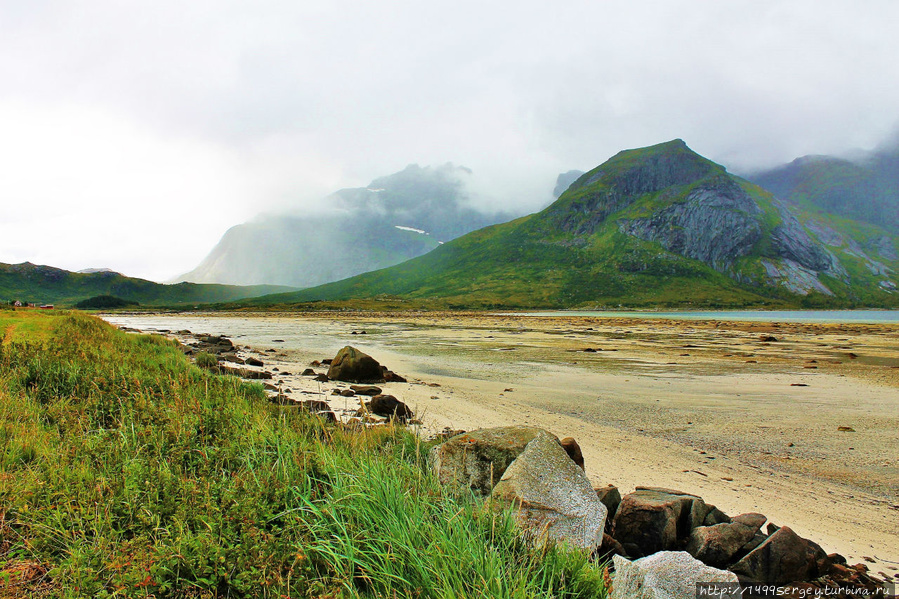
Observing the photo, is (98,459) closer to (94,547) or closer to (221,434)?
(221,434)

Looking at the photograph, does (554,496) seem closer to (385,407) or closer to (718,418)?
(385,407)

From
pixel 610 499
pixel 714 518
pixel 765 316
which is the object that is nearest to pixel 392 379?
pixel 610 499

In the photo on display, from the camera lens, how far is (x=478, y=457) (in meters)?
6.29

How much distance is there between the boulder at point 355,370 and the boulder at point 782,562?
1596 cm

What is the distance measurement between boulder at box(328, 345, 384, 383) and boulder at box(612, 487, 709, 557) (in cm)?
1465

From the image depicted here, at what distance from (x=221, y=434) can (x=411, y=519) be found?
4.12 meters

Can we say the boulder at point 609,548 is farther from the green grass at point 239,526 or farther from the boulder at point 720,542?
the green grass at point 239,526

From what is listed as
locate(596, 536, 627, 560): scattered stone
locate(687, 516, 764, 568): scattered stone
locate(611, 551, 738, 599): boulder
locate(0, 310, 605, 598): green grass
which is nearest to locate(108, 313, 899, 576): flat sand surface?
locate(687, 516, 764, 568): scattered stone

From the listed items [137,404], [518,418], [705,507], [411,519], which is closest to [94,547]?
[411,519]

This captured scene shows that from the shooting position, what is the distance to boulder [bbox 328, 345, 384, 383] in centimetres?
1920

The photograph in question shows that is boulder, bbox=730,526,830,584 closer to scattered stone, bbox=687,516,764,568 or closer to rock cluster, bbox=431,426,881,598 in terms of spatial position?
rock cluster, bbox=431,426,881,598

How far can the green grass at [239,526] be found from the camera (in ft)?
10.6

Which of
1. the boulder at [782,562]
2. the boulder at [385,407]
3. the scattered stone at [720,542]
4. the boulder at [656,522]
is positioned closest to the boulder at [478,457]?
the boulder at [656,522]

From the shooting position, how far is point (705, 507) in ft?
19.6
